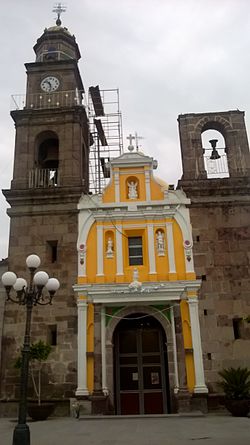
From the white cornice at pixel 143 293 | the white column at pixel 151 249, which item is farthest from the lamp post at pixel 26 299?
the white column at pixel 151 249

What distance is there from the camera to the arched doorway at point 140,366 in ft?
51.0

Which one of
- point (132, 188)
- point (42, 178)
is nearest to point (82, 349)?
point (132, 188)

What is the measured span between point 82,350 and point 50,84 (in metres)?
12.2

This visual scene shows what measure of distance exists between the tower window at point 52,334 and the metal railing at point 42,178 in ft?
18.7

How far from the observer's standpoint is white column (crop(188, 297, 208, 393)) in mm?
14883

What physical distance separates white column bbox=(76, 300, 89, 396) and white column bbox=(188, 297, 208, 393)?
373 centimetres

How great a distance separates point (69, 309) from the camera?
1617 centimetres

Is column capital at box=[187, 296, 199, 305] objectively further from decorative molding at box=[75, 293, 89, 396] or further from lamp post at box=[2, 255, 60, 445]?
lamp post at box=[2, 255, 60, 445]

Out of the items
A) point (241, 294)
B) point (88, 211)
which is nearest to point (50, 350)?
point (88, 211)

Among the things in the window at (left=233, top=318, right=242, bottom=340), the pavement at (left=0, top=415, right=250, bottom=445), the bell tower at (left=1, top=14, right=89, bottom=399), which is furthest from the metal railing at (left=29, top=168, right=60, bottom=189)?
the pavement at (left=0, top=415, right=250, bottom=445)

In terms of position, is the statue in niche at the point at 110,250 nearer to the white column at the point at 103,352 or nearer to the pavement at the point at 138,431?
the white column at the point at 103,352

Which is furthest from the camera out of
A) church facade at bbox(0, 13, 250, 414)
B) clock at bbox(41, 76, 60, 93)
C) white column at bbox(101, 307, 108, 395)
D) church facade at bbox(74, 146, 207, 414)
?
clock at bbox(41, 76, 60, 93)

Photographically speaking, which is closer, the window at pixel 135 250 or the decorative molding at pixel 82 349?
the decorative molding at pixel 82 349

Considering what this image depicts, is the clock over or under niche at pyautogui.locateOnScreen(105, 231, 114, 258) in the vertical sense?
over
